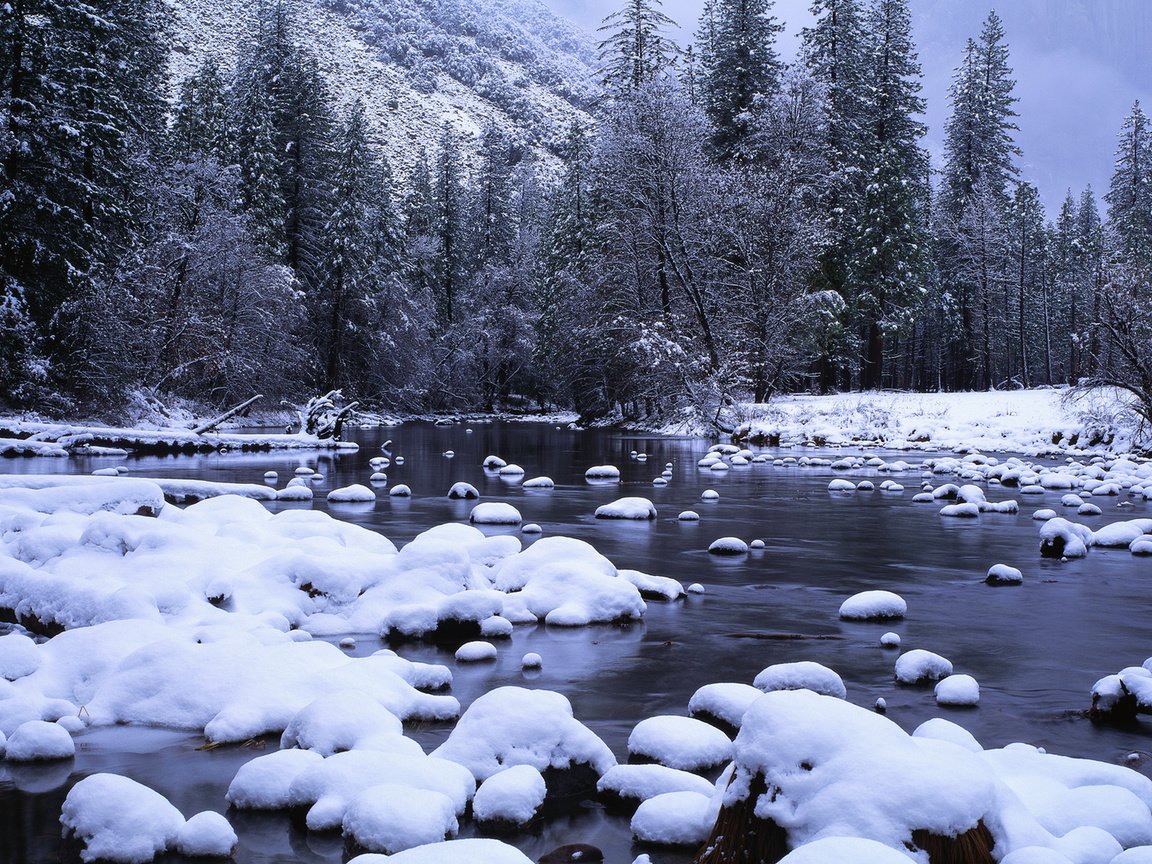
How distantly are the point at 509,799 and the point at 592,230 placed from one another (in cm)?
3826

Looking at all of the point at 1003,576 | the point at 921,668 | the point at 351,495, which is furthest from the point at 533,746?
the point at 351,495

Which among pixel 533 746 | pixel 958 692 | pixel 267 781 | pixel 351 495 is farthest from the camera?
pixel 351 495

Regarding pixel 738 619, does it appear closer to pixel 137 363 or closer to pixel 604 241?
pixel 137 363

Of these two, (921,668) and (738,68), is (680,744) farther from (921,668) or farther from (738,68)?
(738,68)

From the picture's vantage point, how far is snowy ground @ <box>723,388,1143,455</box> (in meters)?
22.4

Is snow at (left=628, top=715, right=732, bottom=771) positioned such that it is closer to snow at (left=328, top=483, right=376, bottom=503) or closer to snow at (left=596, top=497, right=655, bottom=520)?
snow at (left=596, top=497, right=655, bottom=520)

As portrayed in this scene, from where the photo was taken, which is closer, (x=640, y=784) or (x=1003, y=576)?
(x=640, y=784)

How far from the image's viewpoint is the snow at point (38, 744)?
402 centimetres

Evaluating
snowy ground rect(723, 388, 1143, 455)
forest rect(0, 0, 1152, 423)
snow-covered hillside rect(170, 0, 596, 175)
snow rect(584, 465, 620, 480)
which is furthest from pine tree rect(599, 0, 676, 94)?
snow-covered hillside rect(170, 0, 596, 175)

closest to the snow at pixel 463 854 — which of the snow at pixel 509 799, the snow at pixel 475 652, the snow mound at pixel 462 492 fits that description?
the snow at pixel 509 799

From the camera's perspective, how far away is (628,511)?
39.8 feet

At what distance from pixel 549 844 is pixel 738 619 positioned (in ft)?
12.0

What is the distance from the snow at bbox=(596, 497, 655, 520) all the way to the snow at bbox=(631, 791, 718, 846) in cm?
873

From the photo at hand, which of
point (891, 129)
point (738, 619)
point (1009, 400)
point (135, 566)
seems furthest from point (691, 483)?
point (891, 129)
